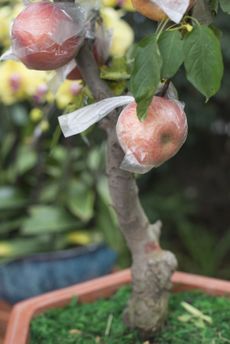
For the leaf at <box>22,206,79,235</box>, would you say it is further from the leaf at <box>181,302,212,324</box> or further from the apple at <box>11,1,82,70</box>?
the apple at <box>11,1,82,70</box>

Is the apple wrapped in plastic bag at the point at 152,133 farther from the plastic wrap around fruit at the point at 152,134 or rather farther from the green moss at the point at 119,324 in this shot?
the green moss at the point at 119,324

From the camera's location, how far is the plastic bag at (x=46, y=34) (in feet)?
1.93

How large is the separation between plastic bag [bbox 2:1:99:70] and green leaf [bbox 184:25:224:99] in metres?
0.15

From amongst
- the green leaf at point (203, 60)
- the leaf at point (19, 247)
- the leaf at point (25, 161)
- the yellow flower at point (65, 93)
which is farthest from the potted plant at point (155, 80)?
the leaf at point (25, 161)

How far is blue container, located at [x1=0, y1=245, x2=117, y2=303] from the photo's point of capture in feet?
4.99

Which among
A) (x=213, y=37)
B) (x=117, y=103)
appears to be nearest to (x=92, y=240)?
(x=117, y=103)

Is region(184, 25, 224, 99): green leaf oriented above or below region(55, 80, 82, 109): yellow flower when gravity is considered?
above

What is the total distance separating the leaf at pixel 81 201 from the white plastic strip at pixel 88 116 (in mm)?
1017

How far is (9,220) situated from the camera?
5.76ft

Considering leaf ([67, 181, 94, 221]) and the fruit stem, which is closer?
the fruit stem

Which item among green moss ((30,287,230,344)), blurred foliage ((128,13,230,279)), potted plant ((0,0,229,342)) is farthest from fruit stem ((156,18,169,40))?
blurred foliage ((128,13,230,279))

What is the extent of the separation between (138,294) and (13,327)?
182mm

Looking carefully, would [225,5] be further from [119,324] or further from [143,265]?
[119,324]

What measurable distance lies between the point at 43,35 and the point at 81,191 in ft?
3.73
